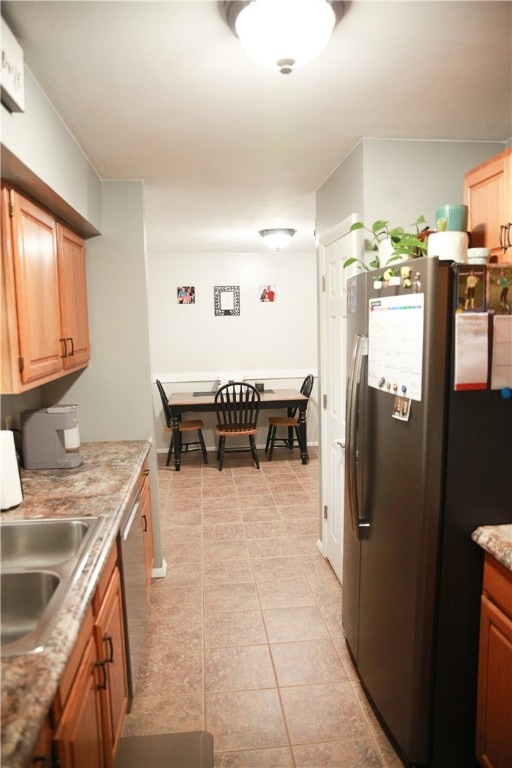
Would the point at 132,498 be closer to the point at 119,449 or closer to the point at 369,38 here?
the point at 119,449

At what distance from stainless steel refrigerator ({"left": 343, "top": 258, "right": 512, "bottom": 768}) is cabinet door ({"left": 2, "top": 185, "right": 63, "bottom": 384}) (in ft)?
4.20

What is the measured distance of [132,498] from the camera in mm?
2166

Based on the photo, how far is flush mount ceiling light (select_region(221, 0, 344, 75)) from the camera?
129 centimetres

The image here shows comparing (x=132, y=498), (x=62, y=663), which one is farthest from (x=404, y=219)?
(x=62, y=663)

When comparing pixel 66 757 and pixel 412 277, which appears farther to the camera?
pixel 412 277

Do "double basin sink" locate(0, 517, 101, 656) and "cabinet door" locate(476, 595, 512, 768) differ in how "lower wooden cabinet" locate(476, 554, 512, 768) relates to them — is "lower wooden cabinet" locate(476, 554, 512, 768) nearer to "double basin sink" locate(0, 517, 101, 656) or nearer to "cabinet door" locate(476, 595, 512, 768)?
"cabinet door" locate(476, 595, 512, 768)

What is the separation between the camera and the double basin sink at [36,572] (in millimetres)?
1171

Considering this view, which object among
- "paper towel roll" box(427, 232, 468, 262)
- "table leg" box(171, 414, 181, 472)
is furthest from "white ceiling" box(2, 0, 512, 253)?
"table leg" box(171, 414, 181, 472)

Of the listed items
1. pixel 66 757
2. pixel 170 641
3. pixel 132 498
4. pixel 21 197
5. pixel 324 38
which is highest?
pixel 324 38

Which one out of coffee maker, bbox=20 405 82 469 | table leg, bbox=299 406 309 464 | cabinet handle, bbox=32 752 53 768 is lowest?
table leg, bbox=299 406 309 464

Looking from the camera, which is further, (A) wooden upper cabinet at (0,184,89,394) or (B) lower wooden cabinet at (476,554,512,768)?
(A) wooden upper cabinet at (0,184,89,394)

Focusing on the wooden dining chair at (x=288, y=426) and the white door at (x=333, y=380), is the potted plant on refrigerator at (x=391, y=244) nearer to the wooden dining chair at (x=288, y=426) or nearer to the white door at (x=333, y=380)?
the white door at (x=333, y=380)

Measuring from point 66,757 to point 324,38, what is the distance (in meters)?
1.92

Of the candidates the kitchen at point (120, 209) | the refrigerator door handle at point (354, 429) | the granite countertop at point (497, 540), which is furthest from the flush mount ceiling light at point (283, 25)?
the granite countertop at point (497, 540)
